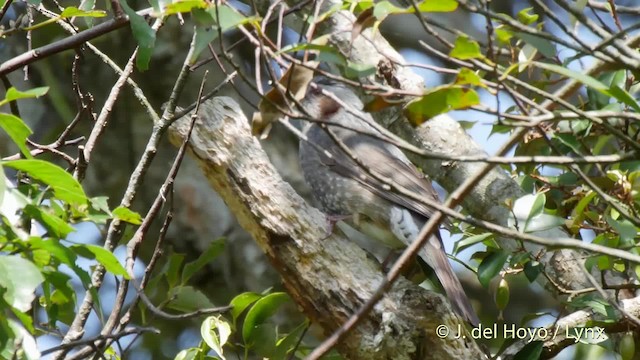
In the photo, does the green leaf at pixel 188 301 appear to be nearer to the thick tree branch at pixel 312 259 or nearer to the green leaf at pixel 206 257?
the green leaf at pixel 206 257

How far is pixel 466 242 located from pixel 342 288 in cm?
42

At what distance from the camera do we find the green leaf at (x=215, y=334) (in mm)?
2527

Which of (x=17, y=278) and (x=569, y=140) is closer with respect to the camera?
(x=17, y=278)

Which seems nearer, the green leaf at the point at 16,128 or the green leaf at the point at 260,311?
the green leaf at the point at 16,128

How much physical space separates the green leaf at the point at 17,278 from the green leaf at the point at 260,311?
120 centimetres

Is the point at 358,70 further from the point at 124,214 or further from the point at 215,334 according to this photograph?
the point at 215,334

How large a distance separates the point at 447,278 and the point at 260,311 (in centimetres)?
80

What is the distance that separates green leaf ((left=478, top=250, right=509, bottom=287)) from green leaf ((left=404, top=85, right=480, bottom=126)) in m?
0.98

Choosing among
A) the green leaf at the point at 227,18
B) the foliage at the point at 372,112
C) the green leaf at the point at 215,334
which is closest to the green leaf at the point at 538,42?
the foliage at the point at 372,112

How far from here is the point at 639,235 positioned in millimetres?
2590

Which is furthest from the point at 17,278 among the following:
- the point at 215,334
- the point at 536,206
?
the point at 536,206

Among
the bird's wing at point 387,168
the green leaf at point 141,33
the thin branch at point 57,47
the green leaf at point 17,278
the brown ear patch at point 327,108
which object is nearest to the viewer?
the green leaf at point 17,278

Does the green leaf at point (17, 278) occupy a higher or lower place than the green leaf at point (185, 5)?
lower

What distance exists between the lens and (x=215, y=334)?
8.57 feet
